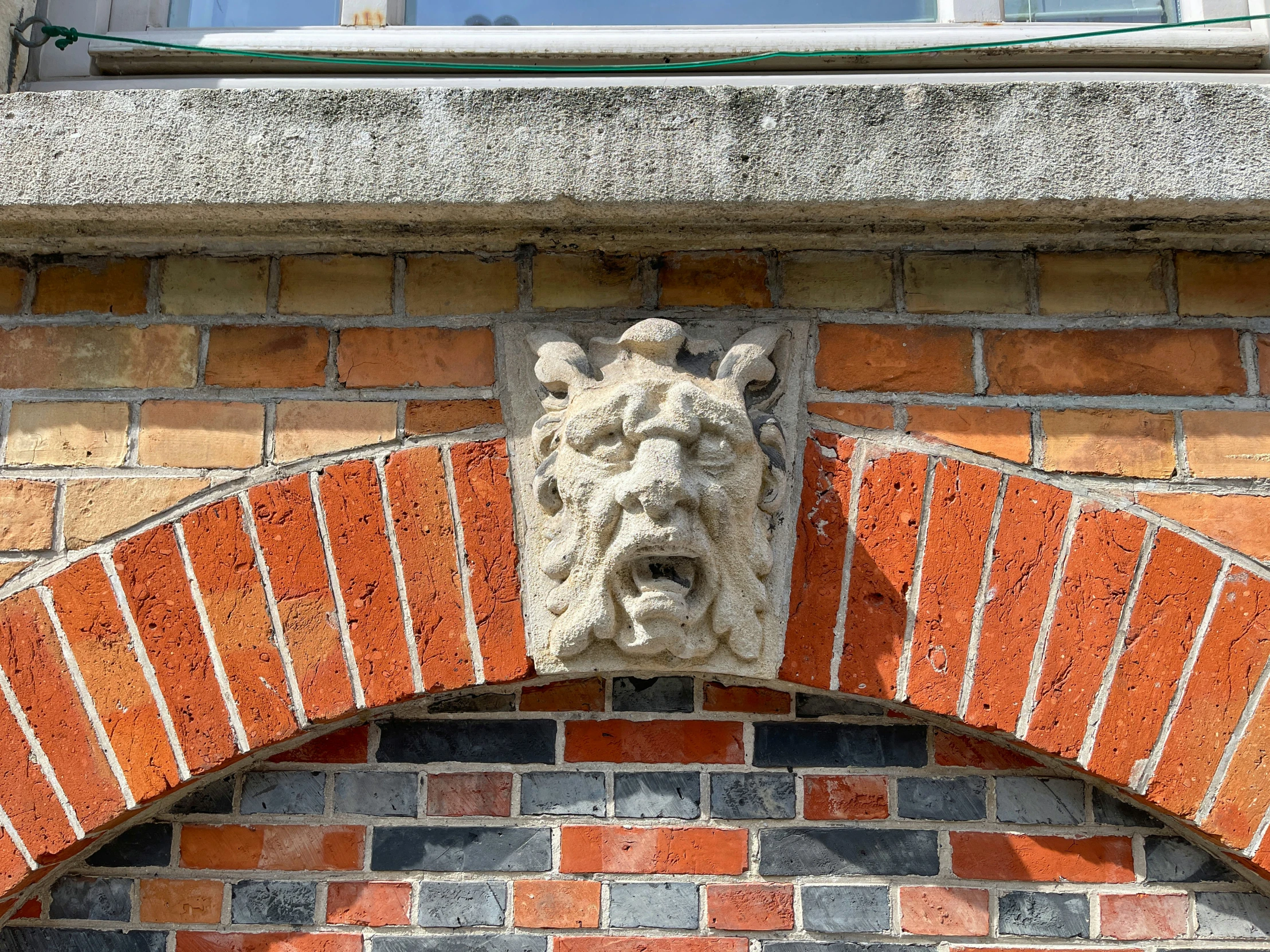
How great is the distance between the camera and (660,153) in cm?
158

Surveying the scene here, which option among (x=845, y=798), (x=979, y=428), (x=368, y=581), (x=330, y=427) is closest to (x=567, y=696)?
(x=368, y=581)

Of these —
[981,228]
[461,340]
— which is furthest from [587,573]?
[981,228]

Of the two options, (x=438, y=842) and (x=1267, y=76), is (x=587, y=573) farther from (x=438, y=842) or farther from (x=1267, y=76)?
(x=1267, y=76)

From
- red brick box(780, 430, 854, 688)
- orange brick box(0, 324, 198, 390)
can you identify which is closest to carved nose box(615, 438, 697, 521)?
red brick box(780, 430, 854, 688)

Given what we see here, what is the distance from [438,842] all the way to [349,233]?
101 centimetres

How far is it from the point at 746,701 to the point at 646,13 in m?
1.30

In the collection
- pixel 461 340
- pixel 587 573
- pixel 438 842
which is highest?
pixel 461 340

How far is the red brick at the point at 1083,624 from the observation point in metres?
1.54

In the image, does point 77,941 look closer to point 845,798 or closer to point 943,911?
point 845,798

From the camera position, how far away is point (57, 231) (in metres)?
1.71

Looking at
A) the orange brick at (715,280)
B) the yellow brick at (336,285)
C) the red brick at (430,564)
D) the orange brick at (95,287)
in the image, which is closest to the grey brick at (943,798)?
the red brick at (430,564)

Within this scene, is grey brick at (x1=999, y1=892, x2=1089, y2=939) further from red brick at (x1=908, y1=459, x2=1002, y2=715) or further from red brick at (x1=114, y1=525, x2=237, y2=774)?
red brick at (x1=114, y1=525, x2=237, y2=774)

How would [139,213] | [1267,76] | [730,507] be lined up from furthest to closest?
[1267,76], [139,213], [730,507]

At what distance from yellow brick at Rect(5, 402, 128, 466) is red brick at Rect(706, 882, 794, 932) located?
3.97 ft
